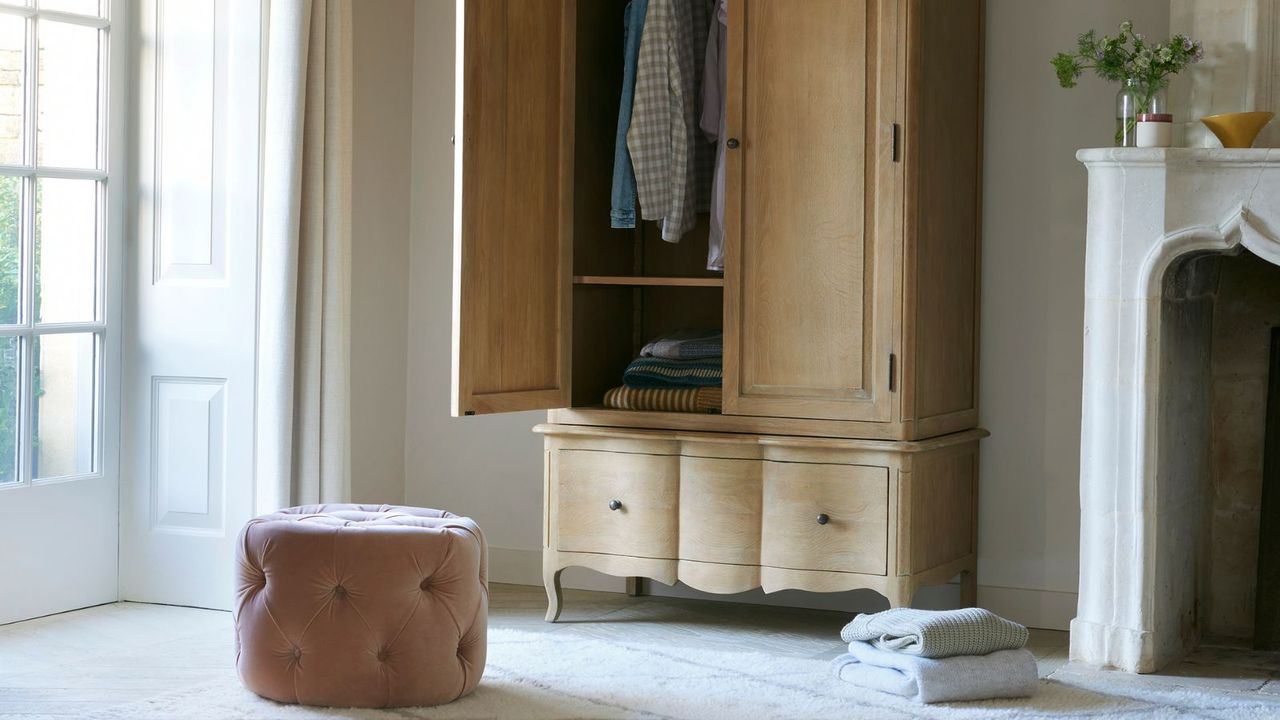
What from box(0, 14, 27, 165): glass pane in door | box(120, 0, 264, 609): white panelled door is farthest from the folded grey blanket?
box(0, 14, 27, 165): glass pane in door

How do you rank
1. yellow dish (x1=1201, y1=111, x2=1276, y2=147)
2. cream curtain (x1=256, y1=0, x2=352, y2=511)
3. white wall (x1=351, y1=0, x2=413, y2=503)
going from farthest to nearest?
white wall (x1=351, y1=0, x2=413, y2=503) → cream curtain (x1=256, y1=0, x2=352, y2=511) → yellow dish (x1=1201, y1=111, x2=1276, y2=147)

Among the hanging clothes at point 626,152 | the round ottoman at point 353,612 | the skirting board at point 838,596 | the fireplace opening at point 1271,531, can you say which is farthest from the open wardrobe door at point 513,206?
the fireplace opening at point 1271,531

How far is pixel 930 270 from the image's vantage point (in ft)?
11.0

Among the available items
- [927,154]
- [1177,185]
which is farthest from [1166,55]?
[927,154]

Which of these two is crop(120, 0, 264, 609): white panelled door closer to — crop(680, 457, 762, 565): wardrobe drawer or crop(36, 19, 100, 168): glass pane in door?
crop(36, 19, 100, 168): glass pane in door

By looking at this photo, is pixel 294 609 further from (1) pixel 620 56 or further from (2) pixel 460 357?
(1) pixel 620 56

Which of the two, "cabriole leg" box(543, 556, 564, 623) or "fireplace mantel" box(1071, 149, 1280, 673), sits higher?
"fireplace mantel" box(1071, 149, 1280, 673)

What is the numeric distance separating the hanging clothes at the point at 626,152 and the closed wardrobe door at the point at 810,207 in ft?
1.01

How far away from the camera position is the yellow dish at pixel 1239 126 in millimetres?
3035

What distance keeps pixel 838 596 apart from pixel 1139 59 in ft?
5.40

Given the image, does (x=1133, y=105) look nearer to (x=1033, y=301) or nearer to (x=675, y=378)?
(x=1033, y=301)

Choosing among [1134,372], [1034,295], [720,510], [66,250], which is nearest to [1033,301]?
[1034,295]

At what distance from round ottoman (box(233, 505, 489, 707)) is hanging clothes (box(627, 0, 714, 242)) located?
4.02 ft

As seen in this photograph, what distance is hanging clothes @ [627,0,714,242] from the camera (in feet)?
11.7
